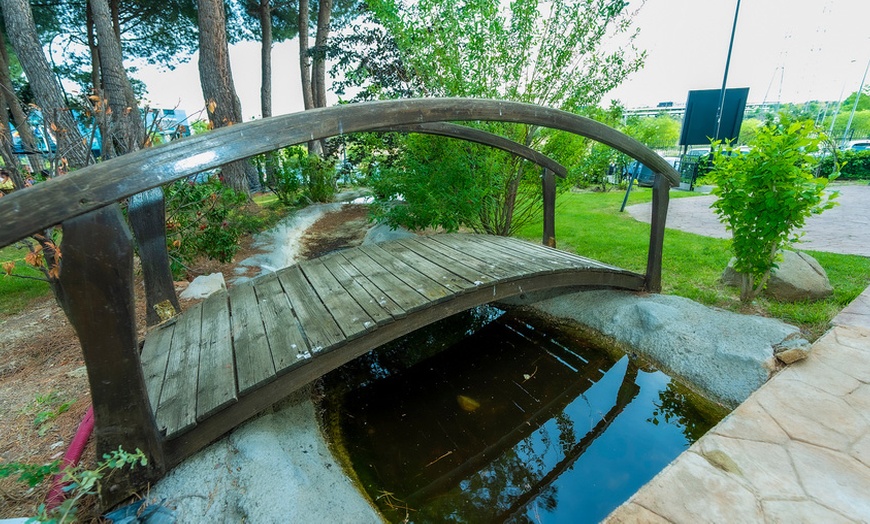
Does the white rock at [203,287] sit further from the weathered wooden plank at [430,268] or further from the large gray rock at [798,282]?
the large gray rock at [798,282]

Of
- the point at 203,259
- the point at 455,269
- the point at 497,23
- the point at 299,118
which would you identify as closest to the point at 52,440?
the point at 299,118

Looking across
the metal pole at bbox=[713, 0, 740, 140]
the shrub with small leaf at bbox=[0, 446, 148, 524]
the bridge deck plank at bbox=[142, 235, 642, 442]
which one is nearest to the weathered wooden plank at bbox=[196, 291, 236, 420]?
the bridge deck plank at bbox=[142, 235, 642, 442]

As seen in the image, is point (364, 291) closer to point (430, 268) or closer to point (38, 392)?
point (430, 268)

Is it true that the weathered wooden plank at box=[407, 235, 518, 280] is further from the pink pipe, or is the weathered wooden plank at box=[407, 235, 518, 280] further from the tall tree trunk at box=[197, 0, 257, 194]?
the tall tree trunk at box=[197, 0, 257, 194]

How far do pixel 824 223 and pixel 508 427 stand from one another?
26.4 feet

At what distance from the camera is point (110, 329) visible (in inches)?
47.3

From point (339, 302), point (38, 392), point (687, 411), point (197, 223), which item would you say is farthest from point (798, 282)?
point (197, 223)

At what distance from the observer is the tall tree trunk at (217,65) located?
278 inches

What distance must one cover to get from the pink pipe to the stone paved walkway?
19.7 ft

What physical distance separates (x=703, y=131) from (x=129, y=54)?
2027 centimetres

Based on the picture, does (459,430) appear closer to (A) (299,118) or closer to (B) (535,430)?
(B) (535,430)

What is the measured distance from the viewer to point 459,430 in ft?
7.78

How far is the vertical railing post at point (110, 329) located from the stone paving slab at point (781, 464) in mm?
1820

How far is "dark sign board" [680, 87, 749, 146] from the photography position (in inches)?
423
